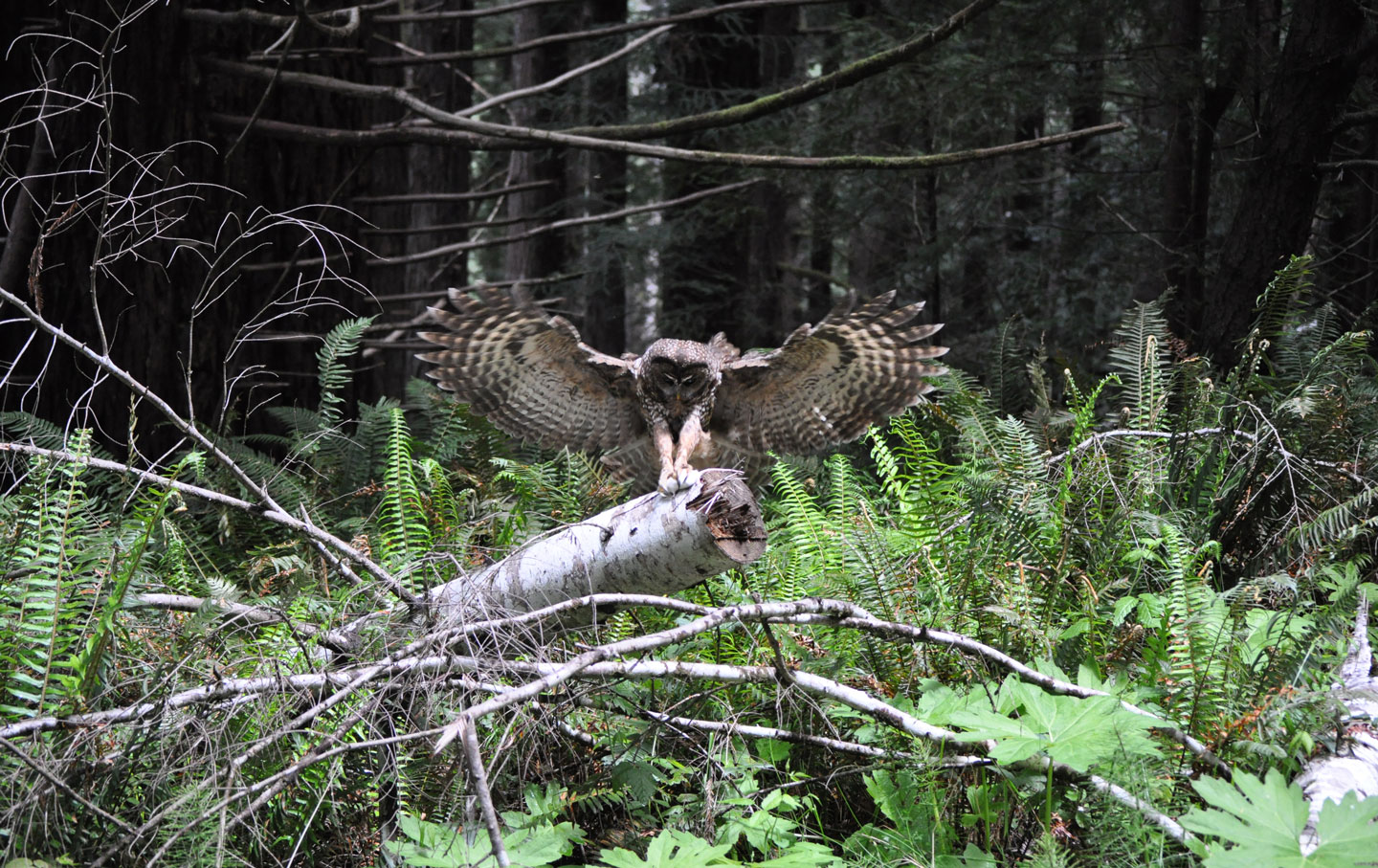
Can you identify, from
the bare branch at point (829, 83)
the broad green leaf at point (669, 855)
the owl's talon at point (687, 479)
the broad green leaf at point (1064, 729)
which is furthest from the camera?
the bare branch at point (829, 83)

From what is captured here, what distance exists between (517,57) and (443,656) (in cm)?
1192

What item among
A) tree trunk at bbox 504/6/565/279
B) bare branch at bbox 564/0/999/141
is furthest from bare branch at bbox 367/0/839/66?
tree trunk at bbox 504/6/565/279

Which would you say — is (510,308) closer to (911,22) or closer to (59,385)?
(59,385)

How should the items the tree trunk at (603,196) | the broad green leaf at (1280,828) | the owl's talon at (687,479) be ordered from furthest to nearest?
the tree trunk at (603,196), the owl's talon at (687,479), the broad green leaf at (1280,828)

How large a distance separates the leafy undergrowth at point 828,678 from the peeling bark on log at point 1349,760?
0.07 metres

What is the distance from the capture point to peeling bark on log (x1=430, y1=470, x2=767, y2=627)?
300cm

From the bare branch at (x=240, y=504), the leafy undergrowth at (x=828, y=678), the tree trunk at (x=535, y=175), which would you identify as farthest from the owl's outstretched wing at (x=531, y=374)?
the tree trunk at (x=535, y=175)

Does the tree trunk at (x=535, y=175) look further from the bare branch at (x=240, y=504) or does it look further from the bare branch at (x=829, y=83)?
the bare branch at (x=240, y=504)

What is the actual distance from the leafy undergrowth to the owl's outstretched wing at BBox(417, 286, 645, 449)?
1.28 feet

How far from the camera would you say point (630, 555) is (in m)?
3.16

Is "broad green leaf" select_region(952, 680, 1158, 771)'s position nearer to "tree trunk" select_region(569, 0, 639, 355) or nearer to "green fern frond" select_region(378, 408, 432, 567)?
"green fern frond" select_region(378, 408, 432, 567)

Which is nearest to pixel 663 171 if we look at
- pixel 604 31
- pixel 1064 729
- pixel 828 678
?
pixel 604 31

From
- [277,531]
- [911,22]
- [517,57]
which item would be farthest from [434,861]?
[517,57]

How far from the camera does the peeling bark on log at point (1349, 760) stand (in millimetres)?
2648
